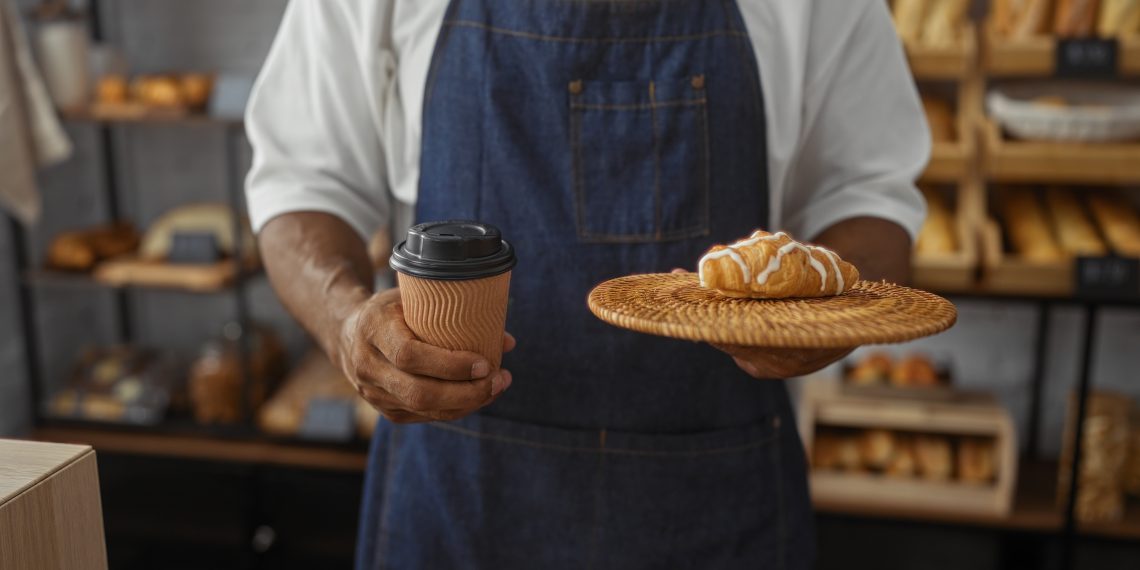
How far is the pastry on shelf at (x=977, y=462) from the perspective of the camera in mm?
2574

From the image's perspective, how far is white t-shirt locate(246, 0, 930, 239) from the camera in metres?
1.31

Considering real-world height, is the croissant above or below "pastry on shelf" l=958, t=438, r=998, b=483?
above

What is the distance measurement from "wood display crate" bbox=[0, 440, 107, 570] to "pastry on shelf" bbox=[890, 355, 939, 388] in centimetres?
218

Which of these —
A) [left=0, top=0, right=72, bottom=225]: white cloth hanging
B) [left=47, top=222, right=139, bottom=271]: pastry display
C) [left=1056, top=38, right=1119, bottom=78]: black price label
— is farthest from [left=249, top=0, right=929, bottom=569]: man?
[left=47, top=222, right=139, bottom=271]: pastry display

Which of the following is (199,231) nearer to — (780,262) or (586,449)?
(586,449)

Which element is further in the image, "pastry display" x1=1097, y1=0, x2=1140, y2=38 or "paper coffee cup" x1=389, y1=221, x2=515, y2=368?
"pastry display" x1=1097, y1=0, x2=1140, y2=38

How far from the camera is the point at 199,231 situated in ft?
9.70

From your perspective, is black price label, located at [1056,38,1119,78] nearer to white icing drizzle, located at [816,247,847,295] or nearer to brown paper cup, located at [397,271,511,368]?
white icing drizzle, located at [816,247,847,295]

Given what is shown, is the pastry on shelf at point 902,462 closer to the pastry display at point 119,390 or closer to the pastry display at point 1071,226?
the pastry display at point 1071,226

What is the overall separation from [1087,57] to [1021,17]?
179 millimetres

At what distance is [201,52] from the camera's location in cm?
327

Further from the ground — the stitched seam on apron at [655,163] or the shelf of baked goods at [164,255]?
the stitched seam on apron at [655,163]

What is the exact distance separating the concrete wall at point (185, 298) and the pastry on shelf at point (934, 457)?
0.36m

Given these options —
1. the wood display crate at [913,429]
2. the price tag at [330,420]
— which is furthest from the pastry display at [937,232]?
the price tag at [330,420]
